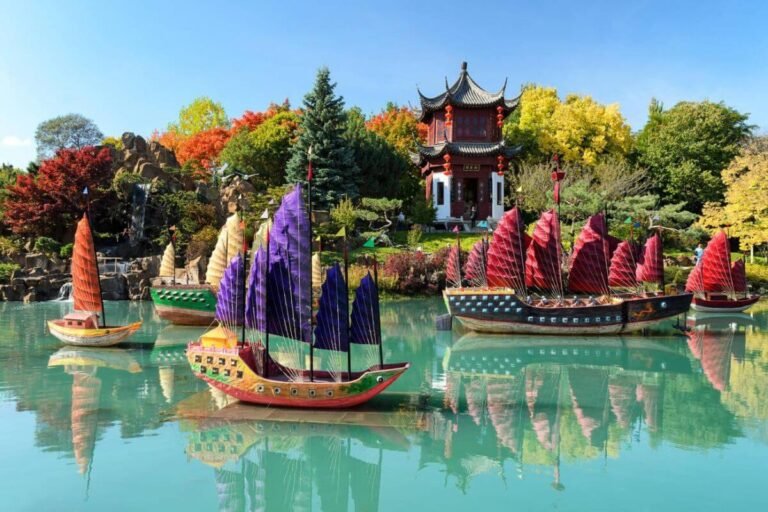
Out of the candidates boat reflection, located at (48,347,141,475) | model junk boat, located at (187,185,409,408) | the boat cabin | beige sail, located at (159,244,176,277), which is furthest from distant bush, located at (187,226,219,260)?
model junk boat, located at (187,185,409,408)

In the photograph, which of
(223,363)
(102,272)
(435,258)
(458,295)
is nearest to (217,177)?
(102,272)

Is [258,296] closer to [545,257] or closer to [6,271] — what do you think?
[545,257]

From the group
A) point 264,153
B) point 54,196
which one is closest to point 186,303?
point 54,196

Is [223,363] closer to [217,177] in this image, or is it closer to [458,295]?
[458,295]

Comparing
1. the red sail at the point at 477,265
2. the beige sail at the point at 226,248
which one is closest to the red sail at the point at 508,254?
the red sail at the point at 477,265

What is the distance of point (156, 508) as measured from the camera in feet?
26.5

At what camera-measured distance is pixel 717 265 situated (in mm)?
26766

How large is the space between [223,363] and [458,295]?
37.0 feet

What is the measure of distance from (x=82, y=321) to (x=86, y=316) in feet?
0.65

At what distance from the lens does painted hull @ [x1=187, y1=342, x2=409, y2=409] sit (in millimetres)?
11586

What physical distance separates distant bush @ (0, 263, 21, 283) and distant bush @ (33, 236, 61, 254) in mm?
1797

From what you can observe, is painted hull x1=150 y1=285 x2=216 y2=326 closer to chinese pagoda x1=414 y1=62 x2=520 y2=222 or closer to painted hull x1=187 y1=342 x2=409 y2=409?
painted hull x1=187 y1=342 x2=409 y2=409

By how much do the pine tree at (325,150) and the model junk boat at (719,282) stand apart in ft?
71.2

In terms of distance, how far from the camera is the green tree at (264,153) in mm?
Answer: 43844
